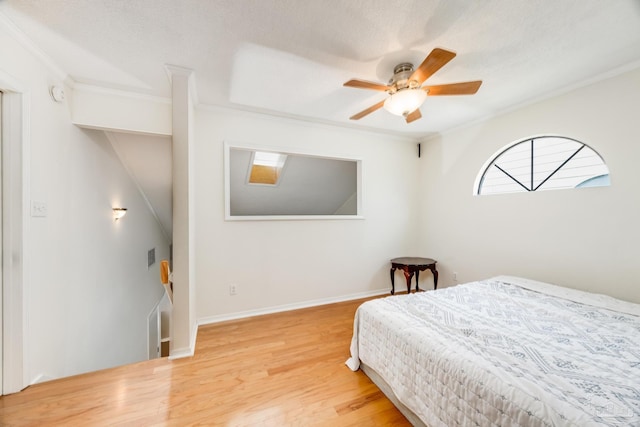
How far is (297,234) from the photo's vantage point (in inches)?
118

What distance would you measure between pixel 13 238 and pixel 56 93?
113cm

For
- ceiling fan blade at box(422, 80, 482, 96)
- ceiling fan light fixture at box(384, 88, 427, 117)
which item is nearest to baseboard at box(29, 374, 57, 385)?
ceiling fan light fixture at box(384, 88, 427, 117)

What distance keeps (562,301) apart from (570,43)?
1.90 m

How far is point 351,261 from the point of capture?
331 cm

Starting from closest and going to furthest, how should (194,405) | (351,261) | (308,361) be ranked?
1. (194,405)
2. (308,361)
3. (351,261)

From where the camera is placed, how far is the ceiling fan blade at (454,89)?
1.66m

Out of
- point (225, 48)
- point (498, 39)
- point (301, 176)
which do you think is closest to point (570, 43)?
point (498, 39)

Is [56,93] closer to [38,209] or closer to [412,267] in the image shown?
[38,209]

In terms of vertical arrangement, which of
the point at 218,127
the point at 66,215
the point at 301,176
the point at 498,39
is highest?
the point at 498,39

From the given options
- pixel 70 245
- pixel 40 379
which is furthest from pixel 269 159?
pixel 40 379

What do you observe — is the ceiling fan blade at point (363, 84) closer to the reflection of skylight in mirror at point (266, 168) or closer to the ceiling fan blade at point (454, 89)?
the ceiling fan blade at point (454, 89)

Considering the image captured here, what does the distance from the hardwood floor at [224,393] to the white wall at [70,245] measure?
0.40m

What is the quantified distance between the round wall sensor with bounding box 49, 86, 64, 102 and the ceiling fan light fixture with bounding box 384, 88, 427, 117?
255 cm

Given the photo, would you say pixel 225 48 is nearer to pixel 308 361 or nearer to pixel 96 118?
pixel 96 118
